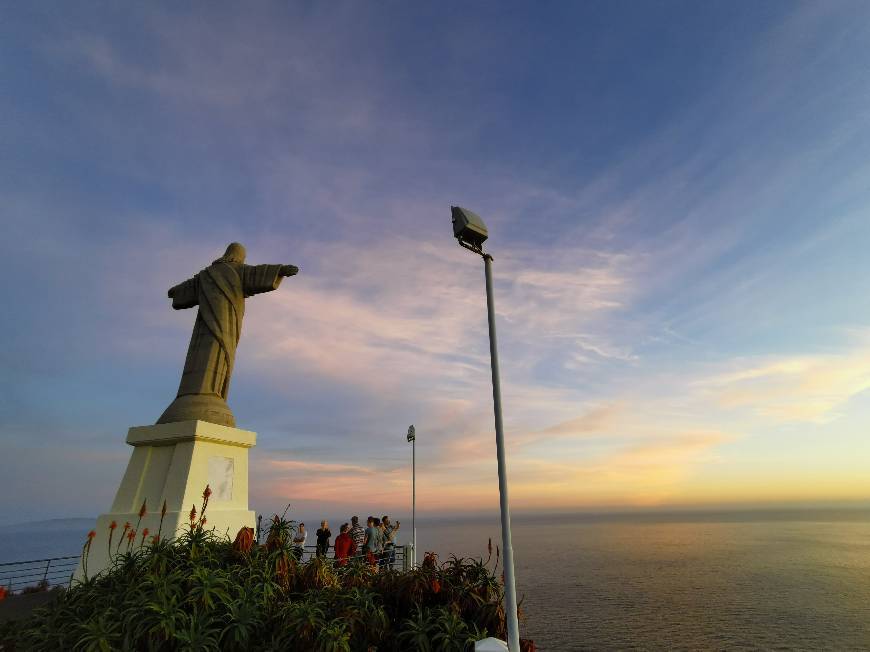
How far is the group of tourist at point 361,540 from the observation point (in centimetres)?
1202

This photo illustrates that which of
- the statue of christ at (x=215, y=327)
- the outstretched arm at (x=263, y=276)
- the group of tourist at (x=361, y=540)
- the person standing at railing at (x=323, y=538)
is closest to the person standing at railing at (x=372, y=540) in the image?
the group of tourist at (x=361, y=540)

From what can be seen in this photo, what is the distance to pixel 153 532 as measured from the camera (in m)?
11.2

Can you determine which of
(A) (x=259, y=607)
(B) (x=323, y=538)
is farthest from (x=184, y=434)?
(A) (x=259, y=607)

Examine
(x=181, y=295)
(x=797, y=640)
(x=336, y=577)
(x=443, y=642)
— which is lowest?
(x=797, y=640)

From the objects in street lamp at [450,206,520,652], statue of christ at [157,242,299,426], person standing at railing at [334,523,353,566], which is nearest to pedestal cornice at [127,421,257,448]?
statue of christ at [157,242,299,426]

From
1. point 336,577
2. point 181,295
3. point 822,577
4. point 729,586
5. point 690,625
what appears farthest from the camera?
point 822,577

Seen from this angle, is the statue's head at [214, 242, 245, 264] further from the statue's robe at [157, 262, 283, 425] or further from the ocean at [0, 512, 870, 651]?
the ocean at [0, 512, 870, 651]

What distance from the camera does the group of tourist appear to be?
1202cm

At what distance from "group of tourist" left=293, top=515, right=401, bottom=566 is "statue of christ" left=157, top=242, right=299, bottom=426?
4002 mm

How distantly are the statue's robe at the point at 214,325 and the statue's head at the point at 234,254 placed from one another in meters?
0.34

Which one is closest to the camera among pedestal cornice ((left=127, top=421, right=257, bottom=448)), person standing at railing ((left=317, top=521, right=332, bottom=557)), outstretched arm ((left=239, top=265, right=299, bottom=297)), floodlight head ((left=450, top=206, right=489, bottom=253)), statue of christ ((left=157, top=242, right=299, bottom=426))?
floodlight head ((left=450, top=206, right=489, bottom=253))

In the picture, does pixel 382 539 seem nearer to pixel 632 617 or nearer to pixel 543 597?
pixel 632 617

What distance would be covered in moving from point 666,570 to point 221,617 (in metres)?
56.2

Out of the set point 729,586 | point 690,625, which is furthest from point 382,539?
point 729,586
